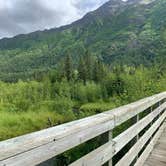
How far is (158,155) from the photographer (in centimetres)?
545

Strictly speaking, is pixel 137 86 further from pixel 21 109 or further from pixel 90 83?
pixel 90 83

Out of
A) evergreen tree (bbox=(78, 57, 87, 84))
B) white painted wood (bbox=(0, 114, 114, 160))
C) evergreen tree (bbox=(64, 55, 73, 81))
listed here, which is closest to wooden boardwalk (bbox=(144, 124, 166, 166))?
white painted wood (bbox=(0, 114, 114, 160))

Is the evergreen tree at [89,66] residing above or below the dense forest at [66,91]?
above

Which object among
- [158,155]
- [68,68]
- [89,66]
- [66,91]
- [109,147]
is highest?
[89,66]

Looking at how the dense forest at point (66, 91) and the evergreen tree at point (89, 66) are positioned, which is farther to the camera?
the evergreen tree at point (89, 66)

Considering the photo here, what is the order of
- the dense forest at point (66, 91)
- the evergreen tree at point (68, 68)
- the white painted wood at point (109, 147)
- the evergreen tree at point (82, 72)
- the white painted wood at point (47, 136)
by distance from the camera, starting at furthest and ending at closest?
the evergreen tree at point (68, 68) < the evergreen tree at point (82, 72) < the dense forest at point (66, 91) < the white painted wood at point (109, 147) < the white painted wood at point (47, 136)

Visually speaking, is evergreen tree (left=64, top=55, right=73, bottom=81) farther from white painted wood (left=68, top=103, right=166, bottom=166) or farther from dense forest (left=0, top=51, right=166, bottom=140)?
white painted wood (left=68, top=103, right=166, bottom=166)

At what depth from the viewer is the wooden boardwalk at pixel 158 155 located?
495 cm

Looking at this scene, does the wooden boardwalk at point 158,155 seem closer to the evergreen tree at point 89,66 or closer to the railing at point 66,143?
the railing at point 66,143

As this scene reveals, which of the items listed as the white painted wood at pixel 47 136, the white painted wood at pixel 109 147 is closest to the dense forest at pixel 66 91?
the white painted wood at pixel 109 147

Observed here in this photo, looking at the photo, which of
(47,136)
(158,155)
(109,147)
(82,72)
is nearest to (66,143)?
(47,136)

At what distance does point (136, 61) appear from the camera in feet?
479

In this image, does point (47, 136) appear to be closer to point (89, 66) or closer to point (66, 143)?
point (66, 143)

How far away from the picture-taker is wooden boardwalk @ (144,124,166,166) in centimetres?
495
